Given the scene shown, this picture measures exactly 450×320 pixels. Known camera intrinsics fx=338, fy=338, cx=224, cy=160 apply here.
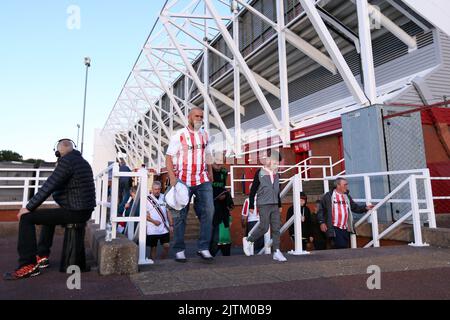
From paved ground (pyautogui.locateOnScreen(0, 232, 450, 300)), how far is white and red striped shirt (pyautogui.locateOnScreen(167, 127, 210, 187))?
0.97 m

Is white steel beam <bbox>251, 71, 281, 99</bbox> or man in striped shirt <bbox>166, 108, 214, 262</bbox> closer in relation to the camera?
man in striped shirt <bbox>166, 108, 214, 262</bbox>

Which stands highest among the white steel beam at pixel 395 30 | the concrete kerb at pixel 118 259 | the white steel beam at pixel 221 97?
the white steel beam at pixel 221 97

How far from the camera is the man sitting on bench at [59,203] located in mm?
3234

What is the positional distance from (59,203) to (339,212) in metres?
4.56

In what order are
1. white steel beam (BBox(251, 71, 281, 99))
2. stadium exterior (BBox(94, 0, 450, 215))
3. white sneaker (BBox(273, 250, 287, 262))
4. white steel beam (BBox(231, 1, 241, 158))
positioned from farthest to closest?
1. white steel beam (BBox(251, 71, 281, 99))
2. white steel beam (BBox(231, 1, 241, 158))
3. stadium exterior (BBox(94, 0, 450, 215))
4. white sneaker (BBox(273, 250, 287, 262))

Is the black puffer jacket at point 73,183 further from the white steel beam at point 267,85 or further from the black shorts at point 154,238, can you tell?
the white steel beam at point 267,85

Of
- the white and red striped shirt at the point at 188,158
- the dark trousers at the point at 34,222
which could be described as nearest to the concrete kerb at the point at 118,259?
the dark trousers at the point at 34,222

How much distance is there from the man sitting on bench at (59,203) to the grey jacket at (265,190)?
6.69 ft

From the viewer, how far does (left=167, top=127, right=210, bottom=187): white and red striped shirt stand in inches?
152

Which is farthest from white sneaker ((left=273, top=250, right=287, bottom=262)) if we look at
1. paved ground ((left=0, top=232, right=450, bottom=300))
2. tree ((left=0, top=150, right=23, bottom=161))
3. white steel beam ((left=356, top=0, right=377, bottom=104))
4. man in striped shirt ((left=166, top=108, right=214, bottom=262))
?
tree ((left=0, top=150, right=23, bottom=161))

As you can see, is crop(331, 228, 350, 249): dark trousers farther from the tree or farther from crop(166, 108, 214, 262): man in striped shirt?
the tree

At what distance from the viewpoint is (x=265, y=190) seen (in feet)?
14.5

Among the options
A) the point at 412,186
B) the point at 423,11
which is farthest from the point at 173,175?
the point at 423,11
